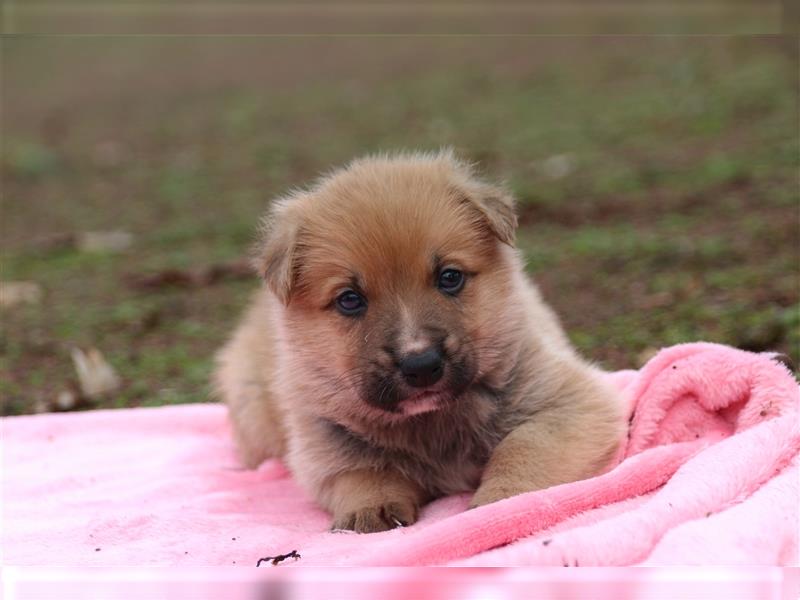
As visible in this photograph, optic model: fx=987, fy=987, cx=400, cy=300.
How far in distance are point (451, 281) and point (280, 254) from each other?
625 mm

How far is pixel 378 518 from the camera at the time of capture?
10.7ft

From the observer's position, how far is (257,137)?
12.3m

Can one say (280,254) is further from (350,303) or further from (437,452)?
(437,452)

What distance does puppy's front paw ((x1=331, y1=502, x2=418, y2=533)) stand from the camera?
324cm

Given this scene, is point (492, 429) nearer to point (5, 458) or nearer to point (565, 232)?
point (5, 458)

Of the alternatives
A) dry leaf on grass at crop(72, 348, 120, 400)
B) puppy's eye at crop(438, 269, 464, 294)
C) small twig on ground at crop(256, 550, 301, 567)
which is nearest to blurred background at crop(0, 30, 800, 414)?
dry leaf on grass at crop(72, 348, 120, 400)

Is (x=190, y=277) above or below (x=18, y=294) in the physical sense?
above

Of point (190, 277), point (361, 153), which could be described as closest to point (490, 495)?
point (190, 277)

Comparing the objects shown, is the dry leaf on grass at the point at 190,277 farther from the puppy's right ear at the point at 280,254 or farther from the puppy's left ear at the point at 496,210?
the puppy's left ear at the point at 496,210

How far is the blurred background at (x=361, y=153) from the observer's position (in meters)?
5.72

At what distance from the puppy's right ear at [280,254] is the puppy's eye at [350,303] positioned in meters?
0.21

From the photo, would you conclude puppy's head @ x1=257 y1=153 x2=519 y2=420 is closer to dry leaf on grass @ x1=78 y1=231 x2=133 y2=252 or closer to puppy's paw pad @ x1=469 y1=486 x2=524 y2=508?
puppy's paw pad @ x1=469 y1=486 x2=524 y2=508

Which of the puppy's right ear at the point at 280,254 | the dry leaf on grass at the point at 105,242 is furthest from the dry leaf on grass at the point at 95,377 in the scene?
the dry leaf on grass at the point at 105,242

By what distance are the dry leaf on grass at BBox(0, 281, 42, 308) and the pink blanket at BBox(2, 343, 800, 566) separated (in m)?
2.75
